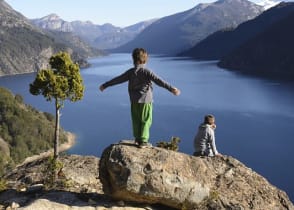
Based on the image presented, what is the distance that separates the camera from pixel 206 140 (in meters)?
13.8

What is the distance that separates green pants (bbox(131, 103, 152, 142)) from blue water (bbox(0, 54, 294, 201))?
64.9 metres

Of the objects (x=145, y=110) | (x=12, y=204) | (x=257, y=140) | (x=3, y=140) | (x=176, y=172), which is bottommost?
(x=3, y=140)

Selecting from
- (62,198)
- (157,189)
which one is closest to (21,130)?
(62,198)

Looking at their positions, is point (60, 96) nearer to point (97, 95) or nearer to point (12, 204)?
point (12, 204)

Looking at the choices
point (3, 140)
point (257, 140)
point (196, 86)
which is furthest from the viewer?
point (196, 86)

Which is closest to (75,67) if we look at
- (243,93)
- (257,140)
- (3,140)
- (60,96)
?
(60,96)

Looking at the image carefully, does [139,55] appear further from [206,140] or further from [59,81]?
[59,81]

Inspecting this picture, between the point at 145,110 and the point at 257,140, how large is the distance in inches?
3754

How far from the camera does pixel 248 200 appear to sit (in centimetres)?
1204

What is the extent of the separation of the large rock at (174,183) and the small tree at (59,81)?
55.4 feet

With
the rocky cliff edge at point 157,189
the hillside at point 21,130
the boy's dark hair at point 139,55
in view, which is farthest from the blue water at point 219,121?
the boy's dark hair at point 139,55

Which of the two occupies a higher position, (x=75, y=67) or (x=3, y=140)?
(x=75, y=67)

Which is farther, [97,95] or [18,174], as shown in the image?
[97,95]

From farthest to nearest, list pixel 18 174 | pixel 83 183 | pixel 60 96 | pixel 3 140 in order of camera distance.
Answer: pixel 3 140 < pixel 60 96 < pixel 18 174 < pixel 83 183
